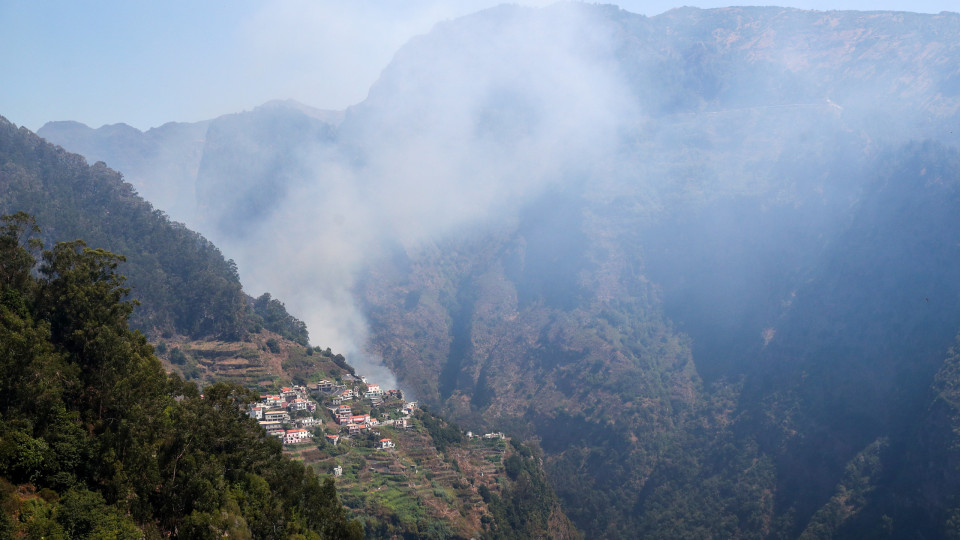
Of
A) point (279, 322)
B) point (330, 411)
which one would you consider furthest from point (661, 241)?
point (330, 411)

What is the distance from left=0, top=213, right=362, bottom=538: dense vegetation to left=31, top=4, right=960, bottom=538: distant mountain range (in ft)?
202

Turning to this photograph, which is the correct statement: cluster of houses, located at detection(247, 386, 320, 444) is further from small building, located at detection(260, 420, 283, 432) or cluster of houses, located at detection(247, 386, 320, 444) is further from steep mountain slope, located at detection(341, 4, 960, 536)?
steep mountain slope, located at detection(341, 4, 960, 536)

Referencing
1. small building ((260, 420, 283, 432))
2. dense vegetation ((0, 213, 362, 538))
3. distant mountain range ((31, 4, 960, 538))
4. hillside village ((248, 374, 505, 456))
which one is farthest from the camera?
distant mountain range ((31, 4, 960, 538))

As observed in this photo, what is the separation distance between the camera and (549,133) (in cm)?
17462

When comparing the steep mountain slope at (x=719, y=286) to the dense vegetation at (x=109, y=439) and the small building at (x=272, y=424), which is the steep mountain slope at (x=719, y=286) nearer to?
the small building at (x=272, y=424)

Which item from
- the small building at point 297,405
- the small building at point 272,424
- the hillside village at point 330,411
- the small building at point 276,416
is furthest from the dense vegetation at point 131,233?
the small building at point 272,424

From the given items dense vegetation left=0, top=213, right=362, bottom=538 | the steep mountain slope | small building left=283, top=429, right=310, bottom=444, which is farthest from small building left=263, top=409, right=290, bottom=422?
the steep mountain slope

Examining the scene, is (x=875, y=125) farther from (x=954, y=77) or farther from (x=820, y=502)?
(x=820, y=502)

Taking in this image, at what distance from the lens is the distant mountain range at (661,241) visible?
8781cm

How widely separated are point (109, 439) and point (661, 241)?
121920mm

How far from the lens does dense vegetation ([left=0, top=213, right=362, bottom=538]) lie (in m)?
25.6

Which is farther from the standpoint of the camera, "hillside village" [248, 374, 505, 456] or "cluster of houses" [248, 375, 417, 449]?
"hillside village" [248, 374, 505, 456]

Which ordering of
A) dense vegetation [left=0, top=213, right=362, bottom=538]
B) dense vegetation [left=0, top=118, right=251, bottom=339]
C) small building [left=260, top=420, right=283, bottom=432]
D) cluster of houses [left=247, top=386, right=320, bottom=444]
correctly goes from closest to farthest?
dense vegetation [left=0, top=213, right=362, bottom=538], cluster of houses [left=247, top=386, right=320, bottom=444], small building [left=260, top=420, right=283, bottom=432], dense vegetation [left=0, top=118, right=251, bottom=339]

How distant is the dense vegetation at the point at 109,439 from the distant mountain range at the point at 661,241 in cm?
6145
